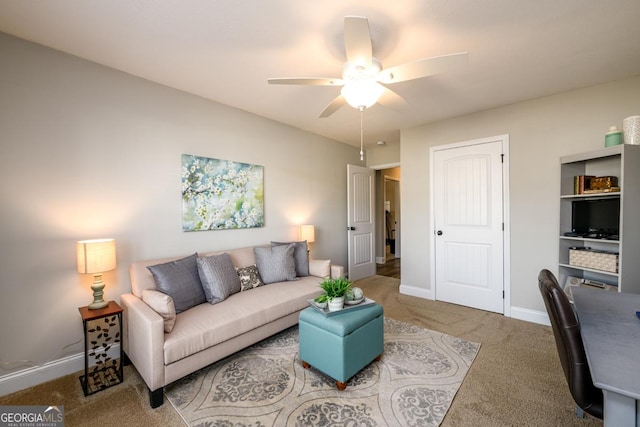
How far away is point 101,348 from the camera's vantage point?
7.10ft

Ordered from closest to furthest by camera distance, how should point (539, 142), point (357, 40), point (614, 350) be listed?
1. point (614, 350)
2. point (357, 40)
3. point (539, 142)

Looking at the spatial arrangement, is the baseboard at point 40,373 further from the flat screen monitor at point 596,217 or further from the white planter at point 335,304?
the flat screen monitor at point 596,217

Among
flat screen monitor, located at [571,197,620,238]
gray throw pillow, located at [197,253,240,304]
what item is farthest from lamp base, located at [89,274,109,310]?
flat screen monitor, located at [571,197,620,238]

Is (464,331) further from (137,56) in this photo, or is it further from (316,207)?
A: (137,56)

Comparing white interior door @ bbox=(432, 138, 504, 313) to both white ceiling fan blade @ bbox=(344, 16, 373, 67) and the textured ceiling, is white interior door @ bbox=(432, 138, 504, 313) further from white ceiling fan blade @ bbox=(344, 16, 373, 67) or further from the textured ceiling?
white ceiling fan blade @ bbox=(344, 16, 373, 67)

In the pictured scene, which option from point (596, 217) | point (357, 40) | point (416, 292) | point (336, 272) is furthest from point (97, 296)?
point (596, 217)

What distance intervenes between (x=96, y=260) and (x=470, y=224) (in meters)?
3.86

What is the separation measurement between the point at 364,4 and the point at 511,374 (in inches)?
109

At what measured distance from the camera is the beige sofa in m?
1.71

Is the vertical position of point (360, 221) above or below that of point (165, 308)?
above

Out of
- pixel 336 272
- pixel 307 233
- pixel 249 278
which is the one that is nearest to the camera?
pixel 249 278

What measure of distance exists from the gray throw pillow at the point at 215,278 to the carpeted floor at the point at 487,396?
770 mm

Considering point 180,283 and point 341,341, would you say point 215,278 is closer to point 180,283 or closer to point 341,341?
point 180,283

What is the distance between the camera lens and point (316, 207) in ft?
13.9
